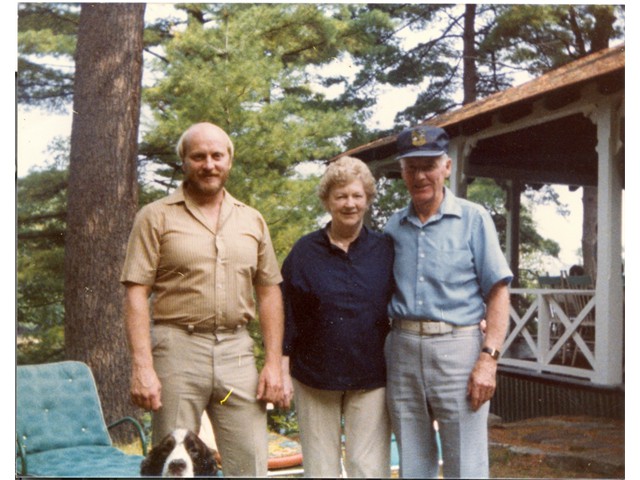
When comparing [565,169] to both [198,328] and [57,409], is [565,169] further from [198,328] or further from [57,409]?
[57,409]

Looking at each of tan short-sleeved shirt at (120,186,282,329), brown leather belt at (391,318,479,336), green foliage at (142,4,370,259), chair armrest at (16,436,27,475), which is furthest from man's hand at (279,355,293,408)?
chair armrest at (16,436,27,475)

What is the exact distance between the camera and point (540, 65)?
352 centimetres

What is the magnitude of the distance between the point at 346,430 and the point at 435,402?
342 millimetres

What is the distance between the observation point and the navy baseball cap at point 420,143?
2527 millimetres

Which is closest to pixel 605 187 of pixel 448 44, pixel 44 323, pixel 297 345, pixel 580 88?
pixel 580 88

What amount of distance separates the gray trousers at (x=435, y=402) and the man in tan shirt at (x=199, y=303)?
45 centimetres

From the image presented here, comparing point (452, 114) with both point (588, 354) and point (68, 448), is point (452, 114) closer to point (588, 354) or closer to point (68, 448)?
point (588, 354)

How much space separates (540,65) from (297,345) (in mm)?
1977

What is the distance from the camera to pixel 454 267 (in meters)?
2.47

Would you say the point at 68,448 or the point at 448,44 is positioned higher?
the point at 448,44

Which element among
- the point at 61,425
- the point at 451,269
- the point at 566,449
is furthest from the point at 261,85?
the point at 566,449

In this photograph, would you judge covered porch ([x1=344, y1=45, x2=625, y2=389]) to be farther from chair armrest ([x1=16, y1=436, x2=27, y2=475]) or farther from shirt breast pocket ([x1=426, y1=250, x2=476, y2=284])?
chair armrest ([x1=16, y1=436, x2=27, y2=475])

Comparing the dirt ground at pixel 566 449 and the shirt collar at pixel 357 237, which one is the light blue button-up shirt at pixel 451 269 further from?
the dirt ground at pixel 566 449

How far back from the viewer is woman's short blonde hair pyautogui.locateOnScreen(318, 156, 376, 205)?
8.10 feet
